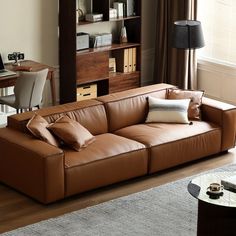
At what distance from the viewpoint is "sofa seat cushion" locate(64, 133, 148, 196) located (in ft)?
20.0

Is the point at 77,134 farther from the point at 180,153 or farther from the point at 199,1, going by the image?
the point at 199,1

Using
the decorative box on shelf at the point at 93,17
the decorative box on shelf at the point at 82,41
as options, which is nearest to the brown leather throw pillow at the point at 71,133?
the decorative box on shelf at the point at 82,41

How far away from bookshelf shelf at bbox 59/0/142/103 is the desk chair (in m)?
0.97

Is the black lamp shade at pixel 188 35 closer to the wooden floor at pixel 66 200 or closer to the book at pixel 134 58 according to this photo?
the wooden floor at pixel 66 200

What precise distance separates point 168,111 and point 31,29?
2.10 meters

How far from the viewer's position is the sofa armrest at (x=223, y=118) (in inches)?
282

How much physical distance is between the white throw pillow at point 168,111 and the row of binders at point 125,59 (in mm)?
1879

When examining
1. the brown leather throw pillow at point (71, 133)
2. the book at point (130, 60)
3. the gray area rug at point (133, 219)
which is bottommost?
the gray area rug at point (133, 219)

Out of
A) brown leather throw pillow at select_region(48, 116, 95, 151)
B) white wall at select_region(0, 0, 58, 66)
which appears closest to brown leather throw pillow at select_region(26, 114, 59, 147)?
brown leather throw pillow at select_region(48, 116, 95, 151)

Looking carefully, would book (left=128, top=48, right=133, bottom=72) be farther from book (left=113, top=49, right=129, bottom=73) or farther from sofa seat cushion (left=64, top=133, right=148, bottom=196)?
sofa seat cushion (left=64, top=133, right=148, bottom=196)

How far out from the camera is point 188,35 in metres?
7.36

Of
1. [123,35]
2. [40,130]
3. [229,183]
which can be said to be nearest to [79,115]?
[40,130]

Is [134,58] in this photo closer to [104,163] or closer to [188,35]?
[188,35]

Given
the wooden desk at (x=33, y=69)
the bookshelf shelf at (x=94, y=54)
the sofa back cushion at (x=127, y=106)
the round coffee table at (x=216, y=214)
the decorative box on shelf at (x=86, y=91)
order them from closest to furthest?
the round coffee table at (x=216, y=214) → the sofa back cushion at (x=127, y=106) → the wooden desk at (x=33, y=69) → the bookshelf shelf at (x=94, y=54) → the decorative box on shelf at (x=86, y=91)
